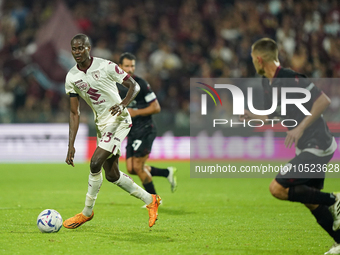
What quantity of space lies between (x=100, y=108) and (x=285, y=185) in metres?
2.42

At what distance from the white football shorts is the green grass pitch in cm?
101

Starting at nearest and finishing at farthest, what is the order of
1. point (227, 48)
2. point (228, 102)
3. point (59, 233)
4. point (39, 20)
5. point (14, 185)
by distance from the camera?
1. point (59, 233)
2. point (14, 185)
3. point (228, 102)
4. point (227, 48)
5. point (39, 20)

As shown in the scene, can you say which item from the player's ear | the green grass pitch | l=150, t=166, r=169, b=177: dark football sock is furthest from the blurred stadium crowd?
the player's ear

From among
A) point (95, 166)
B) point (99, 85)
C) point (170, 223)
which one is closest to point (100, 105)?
point (99, 85)

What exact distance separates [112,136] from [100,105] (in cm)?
40

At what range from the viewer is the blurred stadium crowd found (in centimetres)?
1712

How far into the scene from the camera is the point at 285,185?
5.04m

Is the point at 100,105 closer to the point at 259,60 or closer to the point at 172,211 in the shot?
the point at 259,60

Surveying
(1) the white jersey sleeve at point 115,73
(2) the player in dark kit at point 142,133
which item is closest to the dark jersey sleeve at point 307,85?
(1) the white jersey sleeve at point 115,73

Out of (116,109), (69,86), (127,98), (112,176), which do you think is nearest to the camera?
(116,109)

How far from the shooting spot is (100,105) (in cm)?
614

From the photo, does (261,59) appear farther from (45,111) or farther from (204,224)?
(45,111)

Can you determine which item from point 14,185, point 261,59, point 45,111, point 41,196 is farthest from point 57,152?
point 261,59

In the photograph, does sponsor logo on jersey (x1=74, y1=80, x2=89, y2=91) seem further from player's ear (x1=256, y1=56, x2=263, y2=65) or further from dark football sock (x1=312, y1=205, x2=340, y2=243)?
dark football sock (x1=312, y1=205, x2=340, y2=243)
